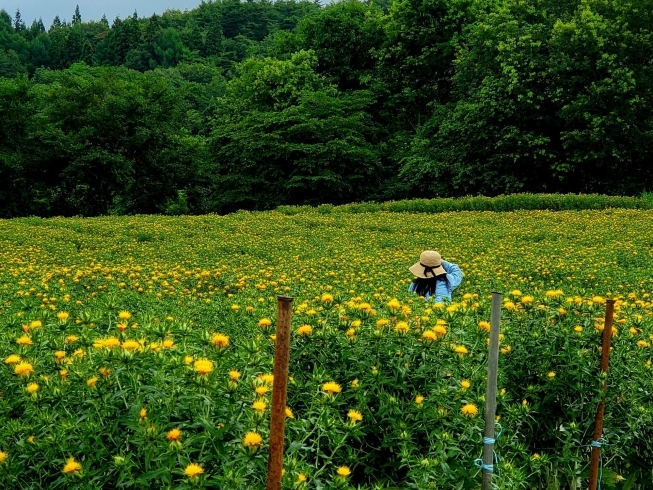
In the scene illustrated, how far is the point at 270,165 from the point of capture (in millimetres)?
31250

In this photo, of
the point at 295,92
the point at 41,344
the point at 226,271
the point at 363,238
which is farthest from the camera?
the point at 295,92

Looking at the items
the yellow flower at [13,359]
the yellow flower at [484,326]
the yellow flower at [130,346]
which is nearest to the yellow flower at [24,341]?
the yellow flower at [13,359]

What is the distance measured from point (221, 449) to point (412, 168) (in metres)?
28.6

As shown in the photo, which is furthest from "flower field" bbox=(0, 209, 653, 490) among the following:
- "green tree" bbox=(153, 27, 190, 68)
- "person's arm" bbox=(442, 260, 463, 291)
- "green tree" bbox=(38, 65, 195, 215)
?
"green tree" bbox=(153, 27, 190, 68)

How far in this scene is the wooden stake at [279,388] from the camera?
1817mm

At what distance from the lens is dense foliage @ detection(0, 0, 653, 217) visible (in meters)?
26.0

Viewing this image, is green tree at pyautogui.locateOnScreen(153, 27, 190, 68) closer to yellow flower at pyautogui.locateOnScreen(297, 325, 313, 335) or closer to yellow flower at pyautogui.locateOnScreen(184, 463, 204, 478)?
yellow flower at pyautogui.locateOnScreen(297, 325, 313, 335)

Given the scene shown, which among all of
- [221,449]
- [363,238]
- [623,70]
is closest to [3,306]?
[221,449]

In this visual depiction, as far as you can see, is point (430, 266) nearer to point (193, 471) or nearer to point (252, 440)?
point (252, 440)

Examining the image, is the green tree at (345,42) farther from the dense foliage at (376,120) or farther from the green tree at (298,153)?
the green tree at (298,153)

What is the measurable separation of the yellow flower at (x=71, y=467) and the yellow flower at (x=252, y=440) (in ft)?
1.78

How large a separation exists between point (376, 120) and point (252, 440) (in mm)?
34808

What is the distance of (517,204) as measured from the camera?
65.4 feet

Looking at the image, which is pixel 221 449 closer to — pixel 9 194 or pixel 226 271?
pixel 226 271
